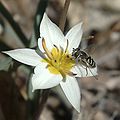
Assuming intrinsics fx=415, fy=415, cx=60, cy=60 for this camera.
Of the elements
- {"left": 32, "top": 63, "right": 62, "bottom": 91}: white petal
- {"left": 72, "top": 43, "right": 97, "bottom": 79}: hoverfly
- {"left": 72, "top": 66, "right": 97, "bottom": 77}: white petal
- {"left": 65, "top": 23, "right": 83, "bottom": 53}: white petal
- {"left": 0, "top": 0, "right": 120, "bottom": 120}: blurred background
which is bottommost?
{"left": 0, "top": 0, "right": 120, "bottom": 120}: blurred background

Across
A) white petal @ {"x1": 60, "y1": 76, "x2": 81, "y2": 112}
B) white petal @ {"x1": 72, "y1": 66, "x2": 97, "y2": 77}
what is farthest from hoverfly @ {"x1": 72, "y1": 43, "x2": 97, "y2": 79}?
white petal @ {"x1": 60, "y1": 76, "x2": 81, "y2": 112}

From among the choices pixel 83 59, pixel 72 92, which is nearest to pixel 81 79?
pixel 83 59

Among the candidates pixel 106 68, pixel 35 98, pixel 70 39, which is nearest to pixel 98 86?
pixel 106 68

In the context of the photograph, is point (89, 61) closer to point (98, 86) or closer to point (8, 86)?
point (8, 86)

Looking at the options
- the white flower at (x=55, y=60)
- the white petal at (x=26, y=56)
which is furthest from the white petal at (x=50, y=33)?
the white petal at (x=26, y=56)

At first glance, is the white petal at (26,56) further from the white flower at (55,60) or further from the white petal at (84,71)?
the white petal at (84,71)

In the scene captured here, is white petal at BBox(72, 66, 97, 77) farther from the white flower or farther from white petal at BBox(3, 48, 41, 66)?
white petal at BBox(3, 48, 41, 66)
